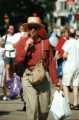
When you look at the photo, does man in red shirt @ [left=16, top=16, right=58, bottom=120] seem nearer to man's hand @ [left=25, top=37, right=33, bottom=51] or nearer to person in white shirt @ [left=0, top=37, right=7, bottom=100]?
man's hand @ [left=25, top=37, right=33, bottom=51]

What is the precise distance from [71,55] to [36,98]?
470cm

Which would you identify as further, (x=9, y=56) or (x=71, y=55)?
(x=9, y=56)

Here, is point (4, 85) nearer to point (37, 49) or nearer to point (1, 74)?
point (1, 74)

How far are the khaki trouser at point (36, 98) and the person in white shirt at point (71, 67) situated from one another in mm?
4432

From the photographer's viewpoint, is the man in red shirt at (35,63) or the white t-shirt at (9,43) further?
the white t-shirt at (9,43)

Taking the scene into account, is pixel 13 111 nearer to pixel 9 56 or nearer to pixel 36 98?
pixel 9 56

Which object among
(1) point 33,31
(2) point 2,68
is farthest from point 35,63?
(2) point 2,68

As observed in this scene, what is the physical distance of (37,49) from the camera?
373 inches

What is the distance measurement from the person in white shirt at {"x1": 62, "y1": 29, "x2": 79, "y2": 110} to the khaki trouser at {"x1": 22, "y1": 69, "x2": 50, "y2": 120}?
443cm

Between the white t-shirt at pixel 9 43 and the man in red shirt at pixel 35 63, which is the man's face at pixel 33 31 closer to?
the man in red shirt at pixel 35 63

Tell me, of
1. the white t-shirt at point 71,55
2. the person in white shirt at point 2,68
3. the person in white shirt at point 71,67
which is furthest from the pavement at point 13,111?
the white t-shirt at point 71,55

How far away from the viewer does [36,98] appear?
952cm

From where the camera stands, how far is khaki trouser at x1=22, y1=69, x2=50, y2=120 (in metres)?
9.52

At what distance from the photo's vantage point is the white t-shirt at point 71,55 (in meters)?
14.0
